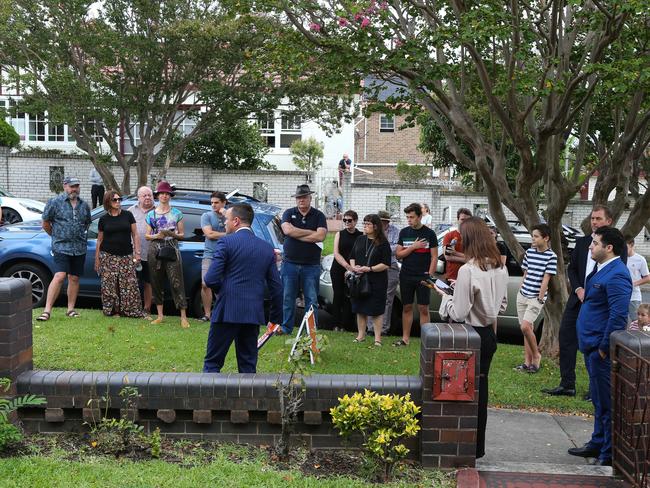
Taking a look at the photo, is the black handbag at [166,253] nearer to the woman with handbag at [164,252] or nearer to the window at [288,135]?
the woman with handbag at [164,252]

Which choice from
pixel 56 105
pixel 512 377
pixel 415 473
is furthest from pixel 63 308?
pixel 56 105

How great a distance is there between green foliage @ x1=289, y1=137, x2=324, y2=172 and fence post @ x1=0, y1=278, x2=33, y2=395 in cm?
2858

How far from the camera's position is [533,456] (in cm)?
Result: 607

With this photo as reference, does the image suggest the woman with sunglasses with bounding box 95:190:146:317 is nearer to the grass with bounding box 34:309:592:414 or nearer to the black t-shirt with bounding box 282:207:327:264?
the grass with bounding box 34:309:592:414

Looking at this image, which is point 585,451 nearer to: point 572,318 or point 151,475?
point 572,318

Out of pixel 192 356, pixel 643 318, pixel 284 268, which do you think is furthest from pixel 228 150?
pixel 643 318

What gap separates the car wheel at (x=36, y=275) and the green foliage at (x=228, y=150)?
62.5 feet

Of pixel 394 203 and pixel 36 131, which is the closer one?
pixel 394 203

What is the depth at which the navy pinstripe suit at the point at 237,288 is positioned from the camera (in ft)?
21.0

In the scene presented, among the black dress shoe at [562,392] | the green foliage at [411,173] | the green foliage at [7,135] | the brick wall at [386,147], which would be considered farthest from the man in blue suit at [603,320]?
the brick wall at [386,147]

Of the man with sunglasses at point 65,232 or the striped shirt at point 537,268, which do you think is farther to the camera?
the man with sunglasses at point 65,232

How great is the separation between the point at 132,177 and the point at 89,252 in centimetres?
1896

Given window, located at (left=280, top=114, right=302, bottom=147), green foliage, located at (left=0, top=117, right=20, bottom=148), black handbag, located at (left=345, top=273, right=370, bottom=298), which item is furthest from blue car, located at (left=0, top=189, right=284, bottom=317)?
window, located at (left=280, top=114, right=302, bottom=147)

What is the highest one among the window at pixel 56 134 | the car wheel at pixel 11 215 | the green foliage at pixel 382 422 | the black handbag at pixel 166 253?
the window at pixel 56 134
